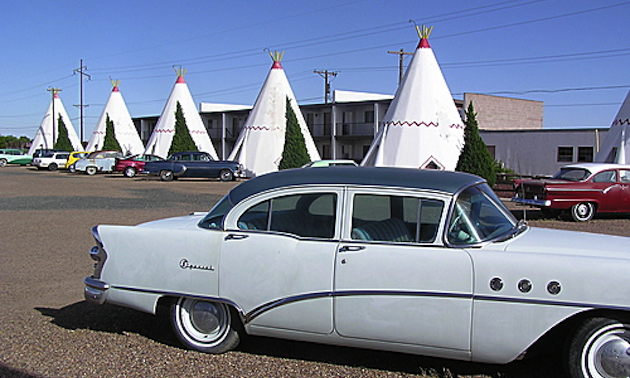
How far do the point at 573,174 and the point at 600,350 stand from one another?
10.7 m

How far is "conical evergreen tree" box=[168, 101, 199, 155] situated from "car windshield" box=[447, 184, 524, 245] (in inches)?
1302

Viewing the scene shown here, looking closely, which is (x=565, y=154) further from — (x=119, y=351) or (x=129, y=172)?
(x=119, y=351)

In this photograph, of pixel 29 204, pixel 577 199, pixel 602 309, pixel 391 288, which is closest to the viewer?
pixel 602 309

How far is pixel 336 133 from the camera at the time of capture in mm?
39094

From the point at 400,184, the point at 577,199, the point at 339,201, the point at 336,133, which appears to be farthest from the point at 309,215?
the point at 336,133

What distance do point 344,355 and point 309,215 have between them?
1.01m

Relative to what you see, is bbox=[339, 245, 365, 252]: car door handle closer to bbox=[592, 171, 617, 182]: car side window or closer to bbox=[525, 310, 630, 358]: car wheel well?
bbox=[525, 310, 630, 358]: car wheel well

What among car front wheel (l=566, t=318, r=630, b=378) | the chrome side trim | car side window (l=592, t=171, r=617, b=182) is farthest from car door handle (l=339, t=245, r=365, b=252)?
car side window (l=592, t=171, r=617, b=182)

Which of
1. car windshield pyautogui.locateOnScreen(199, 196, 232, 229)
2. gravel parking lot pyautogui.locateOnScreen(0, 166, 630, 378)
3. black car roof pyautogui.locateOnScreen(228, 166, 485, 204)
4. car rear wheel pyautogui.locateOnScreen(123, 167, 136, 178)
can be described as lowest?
car rear wheel pyautogui.locateOnScreen(123, 167, 136, 178)

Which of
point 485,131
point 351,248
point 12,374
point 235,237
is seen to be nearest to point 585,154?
point 485,131

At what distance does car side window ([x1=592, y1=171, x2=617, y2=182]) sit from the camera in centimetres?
1288

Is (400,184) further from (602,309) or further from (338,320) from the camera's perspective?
(602,309)

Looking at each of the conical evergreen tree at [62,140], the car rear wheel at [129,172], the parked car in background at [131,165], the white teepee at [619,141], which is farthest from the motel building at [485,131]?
the car rear wheel at [129,172]

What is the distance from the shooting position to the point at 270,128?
3123 centimetres
